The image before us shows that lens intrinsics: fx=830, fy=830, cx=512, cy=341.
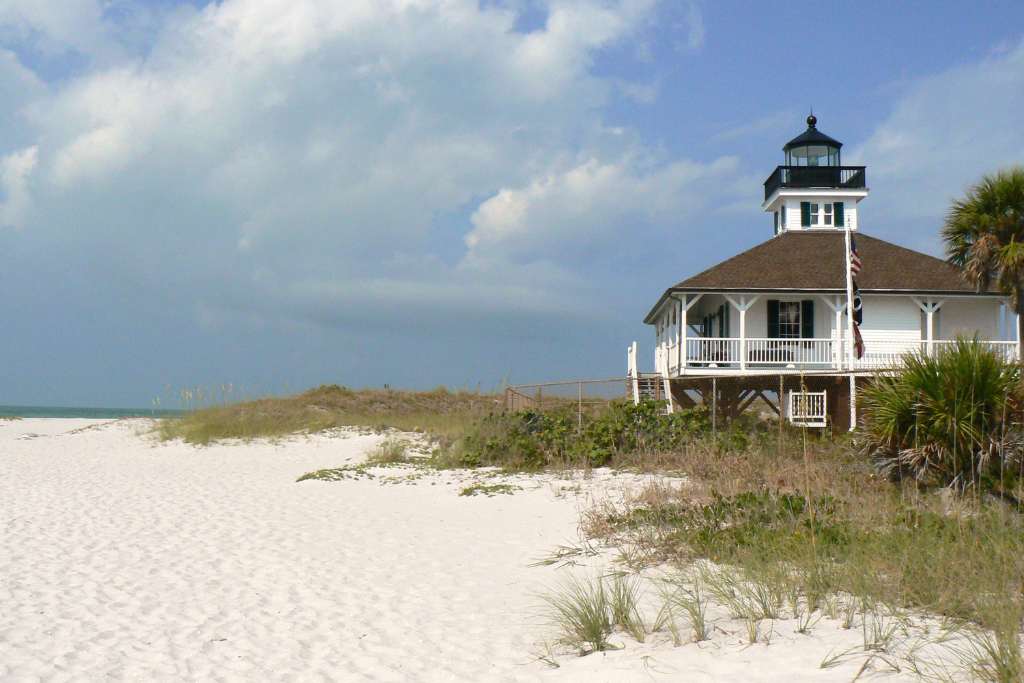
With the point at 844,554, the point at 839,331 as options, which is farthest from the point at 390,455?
the point at 839,331

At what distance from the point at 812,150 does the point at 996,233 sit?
10.4m

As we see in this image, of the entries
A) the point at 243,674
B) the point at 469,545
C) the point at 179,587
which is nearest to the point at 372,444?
the point at 469,545

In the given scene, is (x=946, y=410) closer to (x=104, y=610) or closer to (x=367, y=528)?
(x=367, y=528)

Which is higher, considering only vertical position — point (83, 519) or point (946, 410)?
point (946, 410)

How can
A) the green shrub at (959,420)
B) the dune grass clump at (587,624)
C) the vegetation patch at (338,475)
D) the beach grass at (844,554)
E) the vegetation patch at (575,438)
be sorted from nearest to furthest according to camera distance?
1. the beach grass at (844,554)
2. the dune grass clump at (587,624)
3. the green shrub at (959,420)
4. the vegetation patch at (575,438)
5. the vegetation patch at (338,475)

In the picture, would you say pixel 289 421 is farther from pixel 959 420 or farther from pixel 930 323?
pixel 959 420

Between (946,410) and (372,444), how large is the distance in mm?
15064

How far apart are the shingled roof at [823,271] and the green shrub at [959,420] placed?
1417cm

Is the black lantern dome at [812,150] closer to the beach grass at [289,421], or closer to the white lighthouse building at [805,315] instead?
the white lighthouse building at [805,315]

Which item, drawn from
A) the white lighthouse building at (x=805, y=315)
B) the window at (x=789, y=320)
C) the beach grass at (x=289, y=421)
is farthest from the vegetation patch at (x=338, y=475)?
the window at (x=789, y=320)

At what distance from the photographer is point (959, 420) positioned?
888cm

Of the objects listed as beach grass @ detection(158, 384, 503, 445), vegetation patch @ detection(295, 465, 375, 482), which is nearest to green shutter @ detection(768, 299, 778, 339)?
beach grass @ detection(158, 384, 503, 445)

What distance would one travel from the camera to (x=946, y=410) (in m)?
8.98

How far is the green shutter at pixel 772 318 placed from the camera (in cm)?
2464
